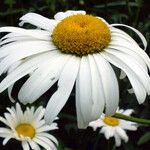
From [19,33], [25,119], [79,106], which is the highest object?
[19,33]

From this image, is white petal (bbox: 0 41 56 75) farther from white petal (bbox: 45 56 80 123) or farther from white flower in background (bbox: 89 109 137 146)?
white flower in background (bbox: 89 109 137 146)

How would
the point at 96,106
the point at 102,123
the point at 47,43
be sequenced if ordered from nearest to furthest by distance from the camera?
the point at 96,106 → the point at 47,43 → the point at 102,123

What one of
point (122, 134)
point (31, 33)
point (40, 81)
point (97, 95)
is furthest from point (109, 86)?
point (122, 134)

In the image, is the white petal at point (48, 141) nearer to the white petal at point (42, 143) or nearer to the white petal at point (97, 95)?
the white petal at point (42, 143)

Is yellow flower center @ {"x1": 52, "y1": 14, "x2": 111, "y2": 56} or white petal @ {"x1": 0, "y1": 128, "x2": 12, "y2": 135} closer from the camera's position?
yellow flower center @ {"x1": 52, "y1": 14, "x2": 111, "y2": 56}

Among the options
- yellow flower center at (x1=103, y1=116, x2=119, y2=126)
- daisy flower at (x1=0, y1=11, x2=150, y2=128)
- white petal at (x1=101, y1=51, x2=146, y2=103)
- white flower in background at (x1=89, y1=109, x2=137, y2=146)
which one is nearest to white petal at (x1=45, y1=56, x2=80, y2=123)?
daisy flower at (x1=0, y1=11, x2=150, y2=128)

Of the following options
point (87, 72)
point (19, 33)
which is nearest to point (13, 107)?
point (19, 33)

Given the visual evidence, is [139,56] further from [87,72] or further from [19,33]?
[19,33]

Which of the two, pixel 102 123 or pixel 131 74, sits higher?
pixel 131 74

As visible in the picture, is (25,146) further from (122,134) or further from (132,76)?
(132,76)
